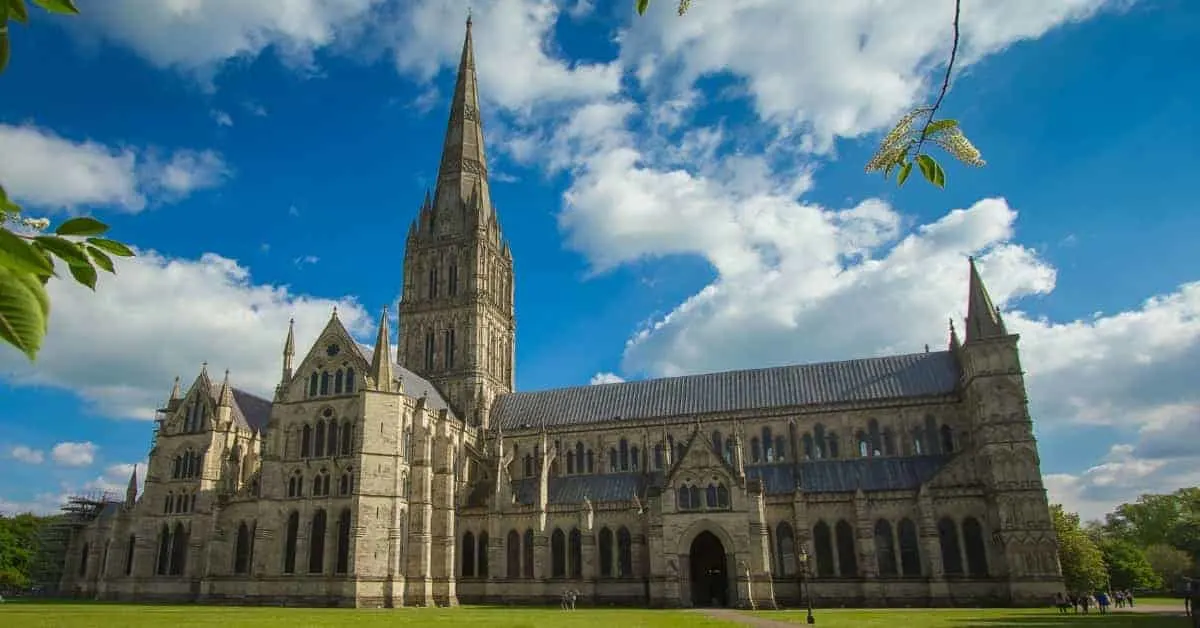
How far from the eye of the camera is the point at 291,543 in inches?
2185

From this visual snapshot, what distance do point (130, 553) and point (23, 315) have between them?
7365 centimetres

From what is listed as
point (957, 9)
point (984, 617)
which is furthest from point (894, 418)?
point (957, 9)

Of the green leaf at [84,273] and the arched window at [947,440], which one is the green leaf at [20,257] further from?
the arched window at [947,440]

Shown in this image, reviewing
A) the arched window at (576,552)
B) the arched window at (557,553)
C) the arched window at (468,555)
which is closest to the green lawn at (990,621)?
the arched window at (576,552)

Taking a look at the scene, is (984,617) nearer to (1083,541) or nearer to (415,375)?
(1083,541)

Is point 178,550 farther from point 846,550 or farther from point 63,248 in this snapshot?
point 63,248

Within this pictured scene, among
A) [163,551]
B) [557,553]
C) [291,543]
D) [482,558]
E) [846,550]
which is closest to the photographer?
[846,550]

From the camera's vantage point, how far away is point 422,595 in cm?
5347

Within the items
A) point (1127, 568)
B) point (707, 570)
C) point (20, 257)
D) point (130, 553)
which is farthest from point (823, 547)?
point (130, 553)

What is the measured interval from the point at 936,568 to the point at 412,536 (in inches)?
1362

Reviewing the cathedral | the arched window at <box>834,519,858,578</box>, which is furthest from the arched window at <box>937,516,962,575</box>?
the arched window at <box>834,519,858,578</box>

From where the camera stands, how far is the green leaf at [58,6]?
2.71 m

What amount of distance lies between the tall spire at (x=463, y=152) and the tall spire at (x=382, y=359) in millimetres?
22763

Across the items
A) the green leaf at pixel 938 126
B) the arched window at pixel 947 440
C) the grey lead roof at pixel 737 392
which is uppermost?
the grey lead roof at pixel 737 392
